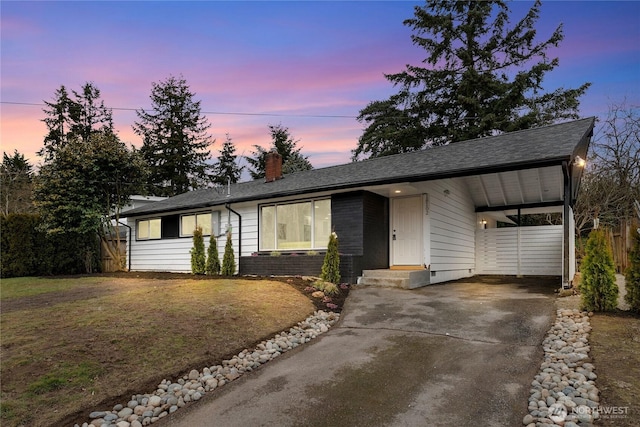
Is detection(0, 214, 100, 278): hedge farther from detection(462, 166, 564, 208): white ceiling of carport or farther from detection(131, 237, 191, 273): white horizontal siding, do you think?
detection(462, 166, 564, 208): white ceiling of carport

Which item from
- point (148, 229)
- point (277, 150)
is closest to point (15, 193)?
point (148, 229)

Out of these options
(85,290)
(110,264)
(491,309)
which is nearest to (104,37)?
(85,290)

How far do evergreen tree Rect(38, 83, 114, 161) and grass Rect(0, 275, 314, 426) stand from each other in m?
28.0

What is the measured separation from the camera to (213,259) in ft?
38.1

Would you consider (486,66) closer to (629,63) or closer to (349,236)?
(629,63)

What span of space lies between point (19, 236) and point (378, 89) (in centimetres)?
2044

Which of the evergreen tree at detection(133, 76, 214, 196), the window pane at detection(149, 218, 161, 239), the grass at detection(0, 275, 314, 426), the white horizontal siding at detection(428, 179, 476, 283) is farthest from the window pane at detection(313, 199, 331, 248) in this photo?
the evergreen tree at detection(133, 76, 214, 196)

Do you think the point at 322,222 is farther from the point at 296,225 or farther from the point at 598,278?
the point at 598,278

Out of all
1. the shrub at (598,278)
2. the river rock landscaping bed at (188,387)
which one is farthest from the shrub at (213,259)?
the shrub at (598,278)

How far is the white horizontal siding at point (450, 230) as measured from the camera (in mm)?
10141

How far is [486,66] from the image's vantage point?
21.5m

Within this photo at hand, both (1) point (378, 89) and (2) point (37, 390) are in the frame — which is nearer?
(2) point (37, 390)

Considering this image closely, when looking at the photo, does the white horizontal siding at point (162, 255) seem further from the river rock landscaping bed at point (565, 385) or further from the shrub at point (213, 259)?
the river rock landscaping bed at point (565, 385)

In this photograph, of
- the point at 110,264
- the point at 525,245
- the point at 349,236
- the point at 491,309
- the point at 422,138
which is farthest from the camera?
the point at 422,138
